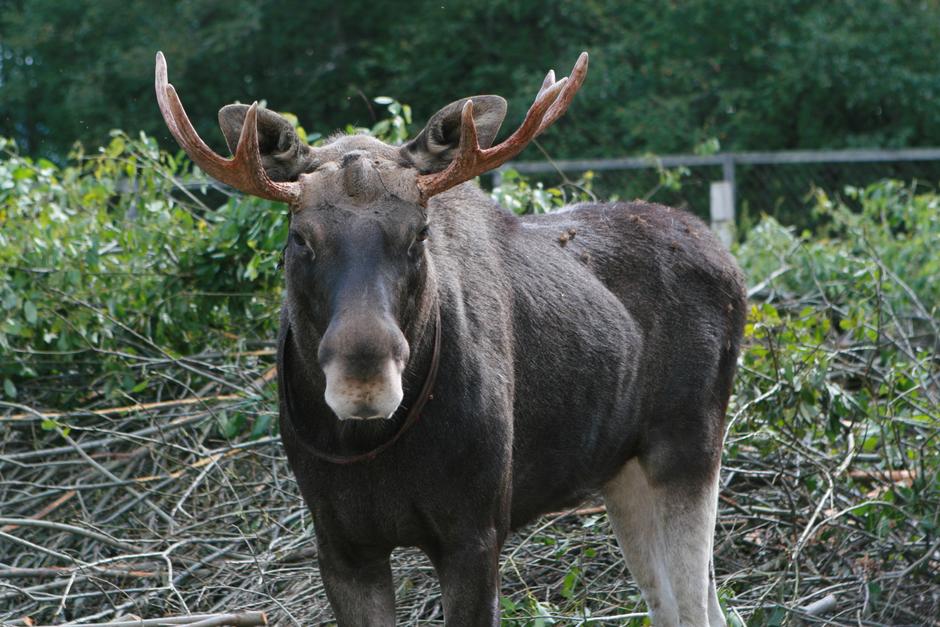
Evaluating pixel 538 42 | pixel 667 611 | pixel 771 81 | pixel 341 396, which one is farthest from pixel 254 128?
pixel 538 42

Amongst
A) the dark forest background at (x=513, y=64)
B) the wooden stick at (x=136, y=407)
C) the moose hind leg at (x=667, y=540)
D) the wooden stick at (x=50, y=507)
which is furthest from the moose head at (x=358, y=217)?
the dark forest background at (x=513, y=64)

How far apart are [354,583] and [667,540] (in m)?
1.43

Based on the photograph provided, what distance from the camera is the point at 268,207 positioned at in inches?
235

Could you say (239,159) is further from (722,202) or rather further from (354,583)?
(722,202)

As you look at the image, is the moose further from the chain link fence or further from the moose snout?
the chain link fence

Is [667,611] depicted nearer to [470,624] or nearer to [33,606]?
[470,624]

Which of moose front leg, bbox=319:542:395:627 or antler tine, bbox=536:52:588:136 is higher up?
antler tine, bbox=536:52:588:136

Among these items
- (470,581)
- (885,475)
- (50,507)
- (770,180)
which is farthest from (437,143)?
(770,180)

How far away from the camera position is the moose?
361 centimetres

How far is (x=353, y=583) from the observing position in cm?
405

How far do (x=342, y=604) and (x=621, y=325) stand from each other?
4.82 ft

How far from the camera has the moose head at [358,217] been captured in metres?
3.31

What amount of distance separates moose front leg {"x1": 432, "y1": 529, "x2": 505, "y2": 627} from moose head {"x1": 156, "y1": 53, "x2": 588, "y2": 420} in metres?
0.64

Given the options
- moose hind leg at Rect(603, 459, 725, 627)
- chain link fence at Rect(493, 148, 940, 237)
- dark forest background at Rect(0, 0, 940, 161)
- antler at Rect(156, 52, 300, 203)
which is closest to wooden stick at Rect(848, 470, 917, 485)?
moose hind leg at Rect(603, 459, 725, 627)
